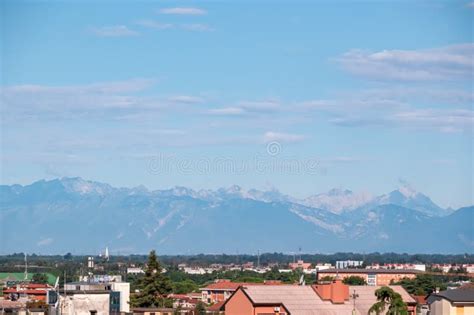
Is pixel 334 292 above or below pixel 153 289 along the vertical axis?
below

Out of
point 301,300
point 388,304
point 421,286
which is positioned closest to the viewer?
point 388,304

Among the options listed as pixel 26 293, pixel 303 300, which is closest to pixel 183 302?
pixel 26 293

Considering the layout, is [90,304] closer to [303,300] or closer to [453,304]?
[453,304]

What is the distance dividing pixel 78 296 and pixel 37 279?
484 feet

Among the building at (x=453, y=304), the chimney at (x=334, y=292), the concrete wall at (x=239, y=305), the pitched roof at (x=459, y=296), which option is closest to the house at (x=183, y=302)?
the concrete wall at (x=239, y=305)

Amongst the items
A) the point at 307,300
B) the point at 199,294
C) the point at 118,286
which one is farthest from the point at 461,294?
the point at 199,294

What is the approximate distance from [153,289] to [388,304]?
25.9 m

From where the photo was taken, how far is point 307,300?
253 feet

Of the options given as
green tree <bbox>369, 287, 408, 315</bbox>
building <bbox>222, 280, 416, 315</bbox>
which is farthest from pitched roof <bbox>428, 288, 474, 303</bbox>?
building <bbox>222, 280, 416, 315</bbox>

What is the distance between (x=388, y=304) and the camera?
7306cm

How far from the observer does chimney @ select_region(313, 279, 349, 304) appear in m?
77.6

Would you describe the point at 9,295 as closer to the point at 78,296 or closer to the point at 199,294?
the point at 199,294

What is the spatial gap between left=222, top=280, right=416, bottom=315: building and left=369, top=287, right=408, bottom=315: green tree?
6.44 ft

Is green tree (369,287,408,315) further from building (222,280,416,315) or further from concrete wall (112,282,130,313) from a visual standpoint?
concrete wall (112,282,130,313)
